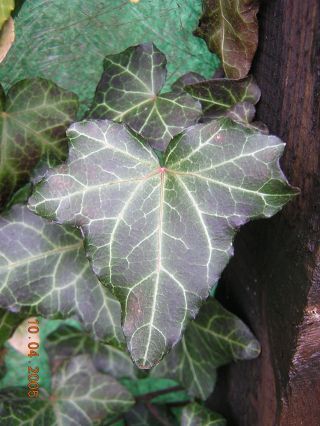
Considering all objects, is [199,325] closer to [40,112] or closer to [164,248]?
[164,248]

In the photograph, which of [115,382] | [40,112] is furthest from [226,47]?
[115,382]

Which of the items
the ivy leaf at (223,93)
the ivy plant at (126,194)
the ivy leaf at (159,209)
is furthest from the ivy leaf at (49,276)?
the ivy leaf at (223,93)

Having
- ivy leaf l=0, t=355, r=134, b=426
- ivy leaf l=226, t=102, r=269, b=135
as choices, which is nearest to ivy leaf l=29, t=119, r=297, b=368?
ivy leaf l=226, t=102, r=269, b=135

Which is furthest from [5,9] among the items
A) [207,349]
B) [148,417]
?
[148,417]

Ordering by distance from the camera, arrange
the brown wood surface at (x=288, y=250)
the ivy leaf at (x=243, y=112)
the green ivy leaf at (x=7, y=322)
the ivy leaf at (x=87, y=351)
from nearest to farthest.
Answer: the brown wood surface at (x=288, y=250) < the ivy leaf at (x=243, y=112) < the green ivy leaf at (x=7, y=322) < the ivy leaf at (x=87, y=351)

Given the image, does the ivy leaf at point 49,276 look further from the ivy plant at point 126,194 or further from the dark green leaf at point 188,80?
the dark green leaf at point 188,80

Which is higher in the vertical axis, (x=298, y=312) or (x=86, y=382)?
(x=298, y=312)

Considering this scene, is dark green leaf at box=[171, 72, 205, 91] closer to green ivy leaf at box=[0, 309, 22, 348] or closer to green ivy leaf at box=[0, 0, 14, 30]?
green ivy leaf at box=[0, 0, 14, 30]
